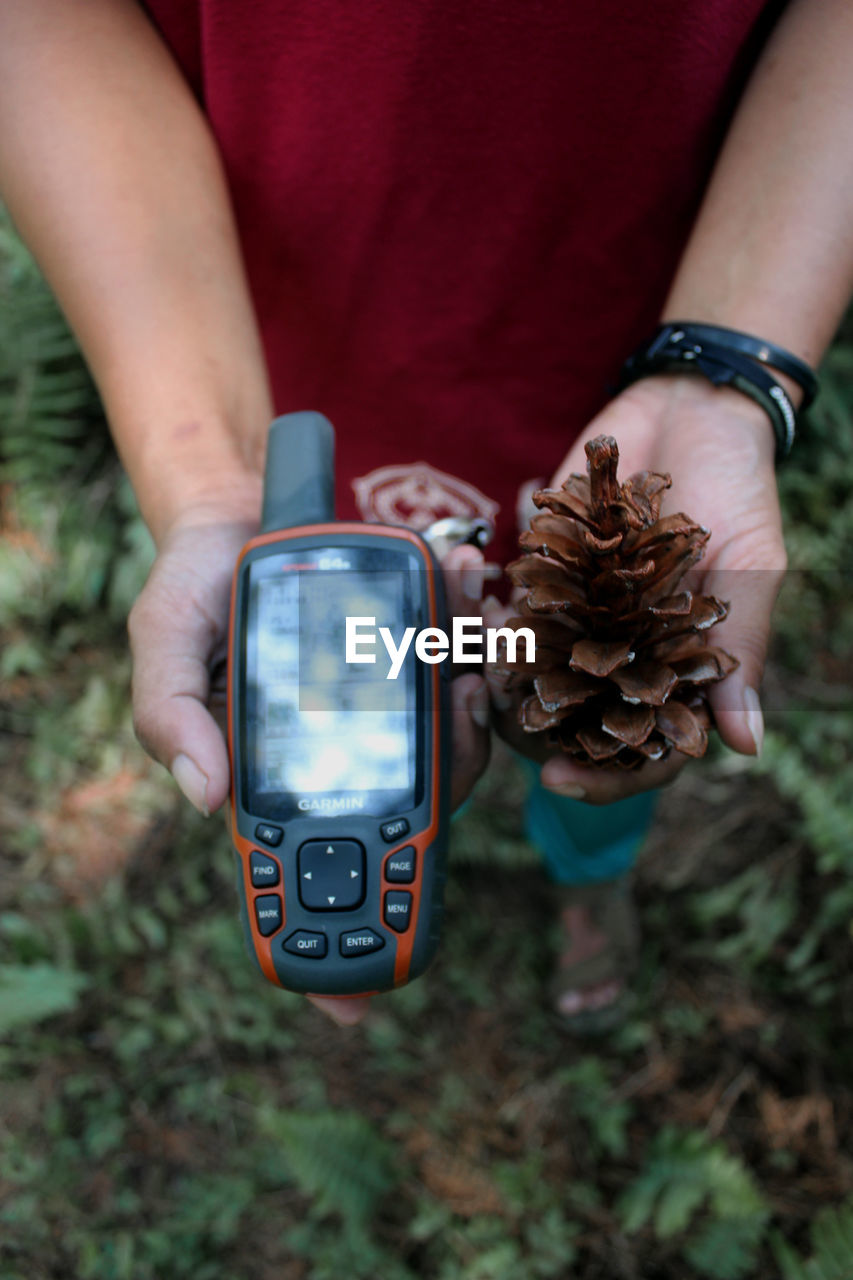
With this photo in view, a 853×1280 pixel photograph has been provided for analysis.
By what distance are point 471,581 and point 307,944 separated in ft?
2.19

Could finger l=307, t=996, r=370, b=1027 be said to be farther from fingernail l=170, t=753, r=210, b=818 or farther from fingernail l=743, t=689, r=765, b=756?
fingernail l=743, t=689, r=765, b=756

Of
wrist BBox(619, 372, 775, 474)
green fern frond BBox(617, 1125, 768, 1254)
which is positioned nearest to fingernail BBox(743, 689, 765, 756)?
wrist BBox(619, 372, 775, 474)

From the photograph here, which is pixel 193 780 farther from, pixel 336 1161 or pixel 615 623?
pixel 336 1161

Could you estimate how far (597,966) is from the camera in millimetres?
2459

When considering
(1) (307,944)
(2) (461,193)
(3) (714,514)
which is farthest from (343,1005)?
(2) (461,193)

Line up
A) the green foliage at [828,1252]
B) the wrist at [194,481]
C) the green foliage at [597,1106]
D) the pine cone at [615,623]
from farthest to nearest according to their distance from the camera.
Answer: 1. the green foliage at [597,1106]
2. the green foliage at [828,1252]
3. the wrist at [194,481]
4. the pine cone at [615,623]

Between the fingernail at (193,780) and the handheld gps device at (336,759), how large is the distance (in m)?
0.10

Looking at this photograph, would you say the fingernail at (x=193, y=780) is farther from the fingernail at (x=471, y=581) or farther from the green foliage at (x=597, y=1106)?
the green foliage at (x=597, y=1106)

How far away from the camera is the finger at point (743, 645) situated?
140 centimetres

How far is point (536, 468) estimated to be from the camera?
79.9 inches

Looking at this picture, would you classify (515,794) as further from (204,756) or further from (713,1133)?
(204,756)

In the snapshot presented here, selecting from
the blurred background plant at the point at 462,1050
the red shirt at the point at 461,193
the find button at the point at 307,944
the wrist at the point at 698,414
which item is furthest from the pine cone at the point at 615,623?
the blurred background plant at the point at 462,1050

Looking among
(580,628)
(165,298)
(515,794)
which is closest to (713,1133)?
(515,794)

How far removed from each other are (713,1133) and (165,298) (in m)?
2.27
